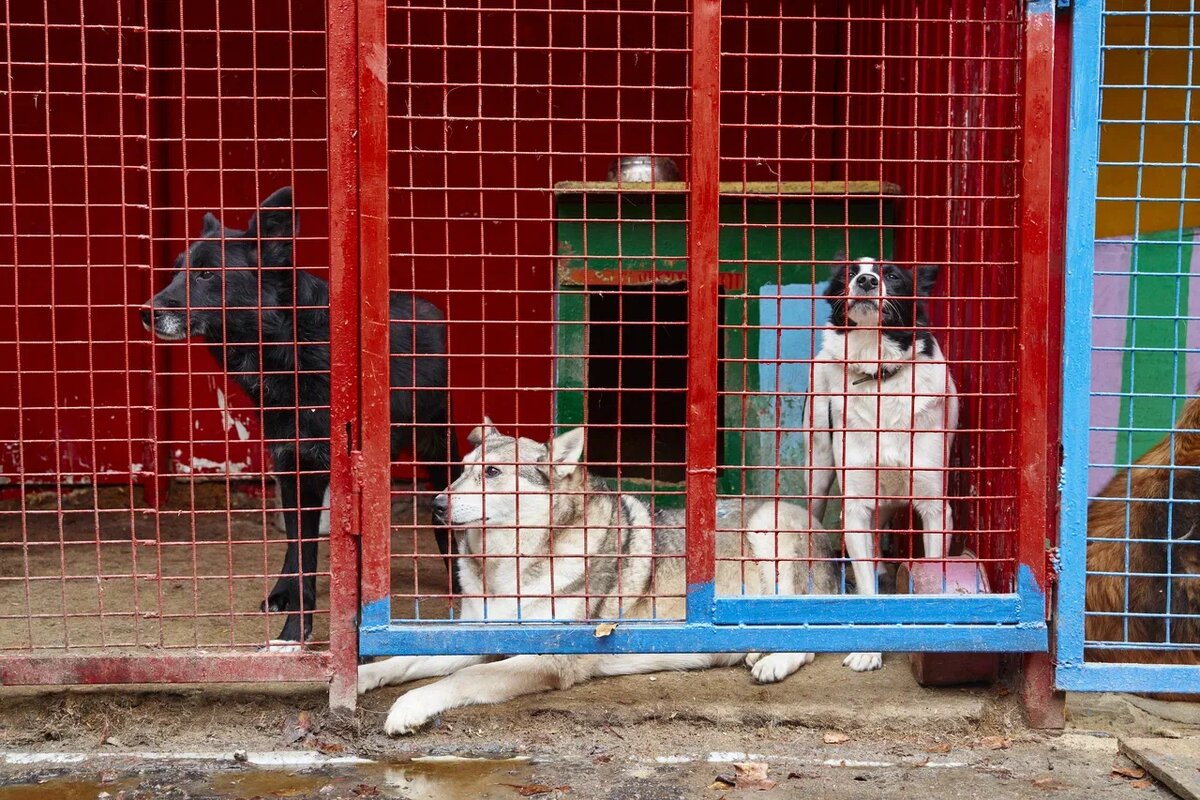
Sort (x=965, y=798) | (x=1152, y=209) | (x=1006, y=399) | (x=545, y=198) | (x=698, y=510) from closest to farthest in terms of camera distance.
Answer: (x=965, y=798) < (x=698, y=510) < (x=1006, y=399) < (x=1152, y=209) < (x=545, y=198)

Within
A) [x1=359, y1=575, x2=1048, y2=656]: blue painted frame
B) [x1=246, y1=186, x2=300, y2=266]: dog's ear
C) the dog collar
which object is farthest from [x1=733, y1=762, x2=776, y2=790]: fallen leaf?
[x1=246, y1=186, x2=300, y2=266]: dog's ear

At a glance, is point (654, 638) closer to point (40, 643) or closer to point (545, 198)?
point (40, 643)

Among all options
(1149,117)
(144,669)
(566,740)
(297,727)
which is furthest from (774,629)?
(1149,117)

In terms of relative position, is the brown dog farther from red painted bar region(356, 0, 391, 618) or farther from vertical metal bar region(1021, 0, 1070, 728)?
red painted bar region(356, 0, 391, 618)

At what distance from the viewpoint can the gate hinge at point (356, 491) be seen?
381 centimetres

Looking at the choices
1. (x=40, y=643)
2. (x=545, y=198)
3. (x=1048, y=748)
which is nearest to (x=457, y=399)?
(x=545, y=198)

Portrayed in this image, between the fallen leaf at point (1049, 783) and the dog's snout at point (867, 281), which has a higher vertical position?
the dog's snout at point (867, 281)

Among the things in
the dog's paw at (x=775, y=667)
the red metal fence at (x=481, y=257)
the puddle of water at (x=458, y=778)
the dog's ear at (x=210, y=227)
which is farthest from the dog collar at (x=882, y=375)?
the dog's ear at (x=210, y=227)

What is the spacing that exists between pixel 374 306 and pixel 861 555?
7.45ft

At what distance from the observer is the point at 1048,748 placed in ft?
12.7

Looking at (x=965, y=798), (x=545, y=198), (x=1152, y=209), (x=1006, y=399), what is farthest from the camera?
(x=545, y=198)

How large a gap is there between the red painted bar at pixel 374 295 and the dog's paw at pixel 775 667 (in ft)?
5.21

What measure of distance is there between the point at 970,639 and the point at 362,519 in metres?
2.15

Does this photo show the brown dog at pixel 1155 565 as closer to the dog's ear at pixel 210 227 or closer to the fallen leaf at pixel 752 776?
the fallen leaf at pixel 752 776
